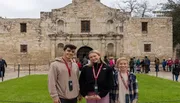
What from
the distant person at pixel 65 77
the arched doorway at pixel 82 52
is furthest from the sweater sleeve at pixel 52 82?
the arched doorway at pixel 82 52

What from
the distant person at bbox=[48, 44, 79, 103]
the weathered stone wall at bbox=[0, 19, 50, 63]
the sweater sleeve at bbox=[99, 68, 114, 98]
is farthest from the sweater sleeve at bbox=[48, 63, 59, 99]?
the weathered stone wall at bbox=[0, 19, 50, 63]

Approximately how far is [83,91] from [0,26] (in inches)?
1063

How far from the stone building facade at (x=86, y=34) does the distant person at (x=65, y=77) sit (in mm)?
24685

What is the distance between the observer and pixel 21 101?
10648mm

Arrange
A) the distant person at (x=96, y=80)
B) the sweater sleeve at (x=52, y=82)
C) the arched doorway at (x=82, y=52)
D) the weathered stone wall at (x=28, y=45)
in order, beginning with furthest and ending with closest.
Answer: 1. the weathered stone wall at (x=28, y=45)
2. the arched doorway at (x=82, y=52)
3. the distant person at (x=96, y=80)
4. the sweater sleeve at (x=52, y=82)

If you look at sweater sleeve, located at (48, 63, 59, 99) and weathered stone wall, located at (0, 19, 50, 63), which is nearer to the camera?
sweater sleeve, located at (48, 63, 59, 99)

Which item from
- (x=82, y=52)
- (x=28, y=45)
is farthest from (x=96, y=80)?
(x=28, y=45)

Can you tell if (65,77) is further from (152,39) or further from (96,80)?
(152,39)

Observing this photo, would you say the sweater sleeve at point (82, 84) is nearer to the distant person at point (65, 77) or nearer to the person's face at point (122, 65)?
the distant person at point (65, 77)

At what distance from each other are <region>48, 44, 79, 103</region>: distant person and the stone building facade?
24.7m

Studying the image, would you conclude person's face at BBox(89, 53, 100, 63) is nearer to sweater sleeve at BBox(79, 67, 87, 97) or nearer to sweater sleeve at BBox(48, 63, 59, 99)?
sweater sleeve at BBox(79, 67, 87, 97)

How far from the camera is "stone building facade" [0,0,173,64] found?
101 ft

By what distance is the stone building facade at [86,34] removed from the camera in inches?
1217

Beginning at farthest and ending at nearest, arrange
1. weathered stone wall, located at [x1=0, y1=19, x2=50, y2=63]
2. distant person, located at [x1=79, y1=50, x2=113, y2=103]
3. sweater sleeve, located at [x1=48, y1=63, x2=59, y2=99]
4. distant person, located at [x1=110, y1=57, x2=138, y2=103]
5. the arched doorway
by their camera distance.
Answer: weathered stone wall, located at [x1=0, y1=19, x2=50, y2=63]
the arched doorway
distant person, located at [x1=110, y1=57, x2=138, y2=103]
distant person, located at [x1=79, y1=50, x2=113, y2=103]
sweater sleeve, located at [x1=48, y1=63, x2=59, y2=99]
